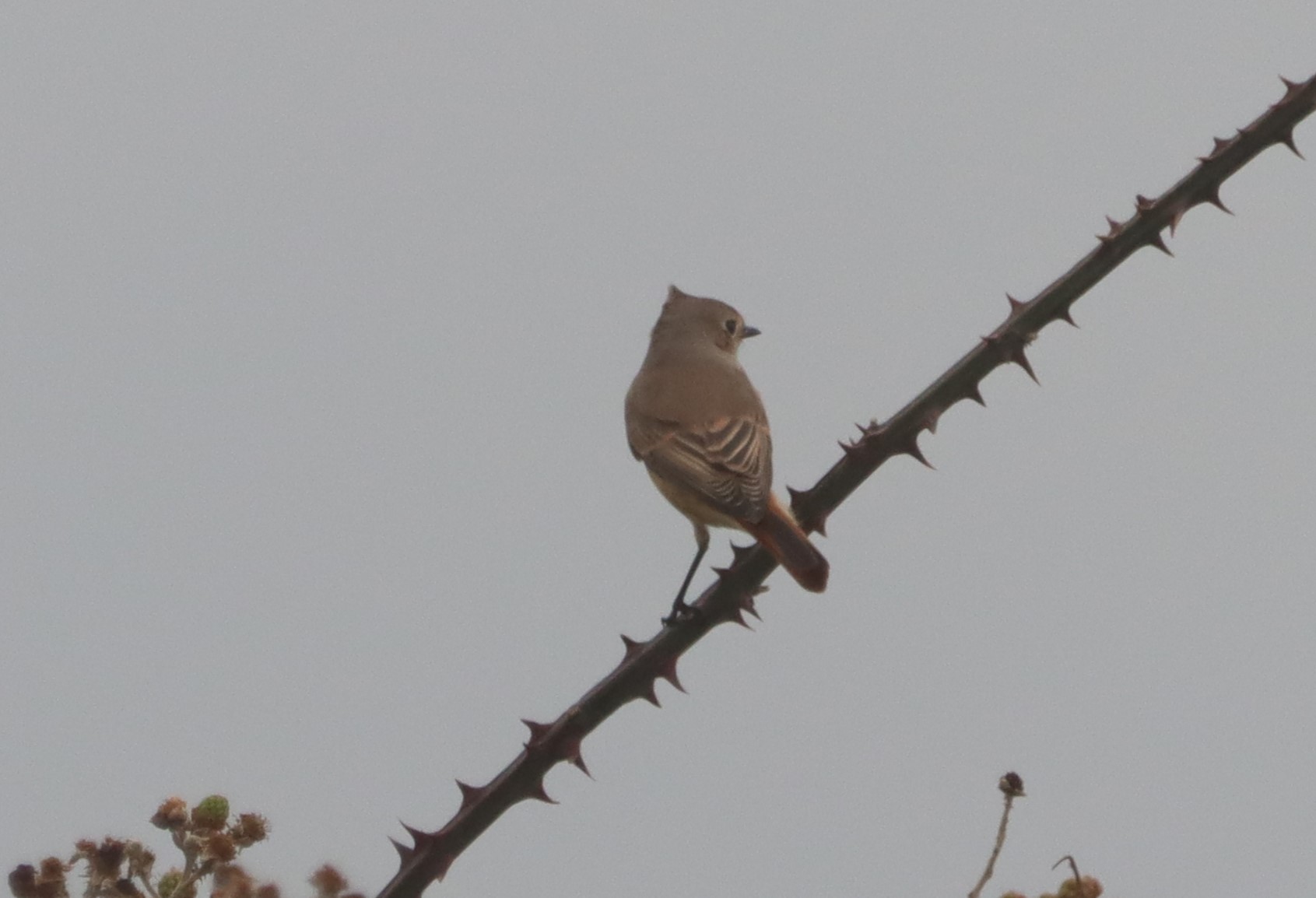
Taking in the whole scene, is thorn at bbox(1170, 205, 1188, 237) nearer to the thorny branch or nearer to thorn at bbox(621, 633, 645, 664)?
the thorny branch

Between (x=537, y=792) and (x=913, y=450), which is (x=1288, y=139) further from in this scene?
(x=537, y=792)

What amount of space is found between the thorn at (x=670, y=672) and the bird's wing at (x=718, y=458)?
247cm

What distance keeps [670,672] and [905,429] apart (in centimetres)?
53

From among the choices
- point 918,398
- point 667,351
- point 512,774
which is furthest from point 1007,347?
point 667,351

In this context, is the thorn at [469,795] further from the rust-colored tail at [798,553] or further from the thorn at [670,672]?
the rust-colored tail at [798,553]

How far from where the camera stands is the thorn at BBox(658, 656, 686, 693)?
2600 millimetres

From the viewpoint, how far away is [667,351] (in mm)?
7574

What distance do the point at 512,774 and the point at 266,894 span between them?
378 millimetres

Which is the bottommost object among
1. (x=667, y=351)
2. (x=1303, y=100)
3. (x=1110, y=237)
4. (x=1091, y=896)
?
(x=1091, y=896)

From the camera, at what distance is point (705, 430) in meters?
6.43

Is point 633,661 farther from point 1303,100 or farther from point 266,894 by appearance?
point 1303,100

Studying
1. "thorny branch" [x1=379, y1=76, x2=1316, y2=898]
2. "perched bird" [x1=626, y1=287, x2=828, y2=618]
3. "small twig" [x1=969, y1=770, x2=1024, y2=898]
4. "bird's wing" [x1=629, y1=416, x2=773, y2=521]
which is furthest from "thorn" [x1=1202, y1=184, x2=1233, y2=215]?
"bird's wing" [x1=629, y1=416, x2=773, y2=521]

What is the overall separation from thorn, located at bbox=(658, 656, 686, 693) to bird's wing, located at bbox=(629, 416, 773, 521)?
2.47m

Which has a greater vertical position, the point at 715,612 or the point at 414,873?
the point at 715,612
